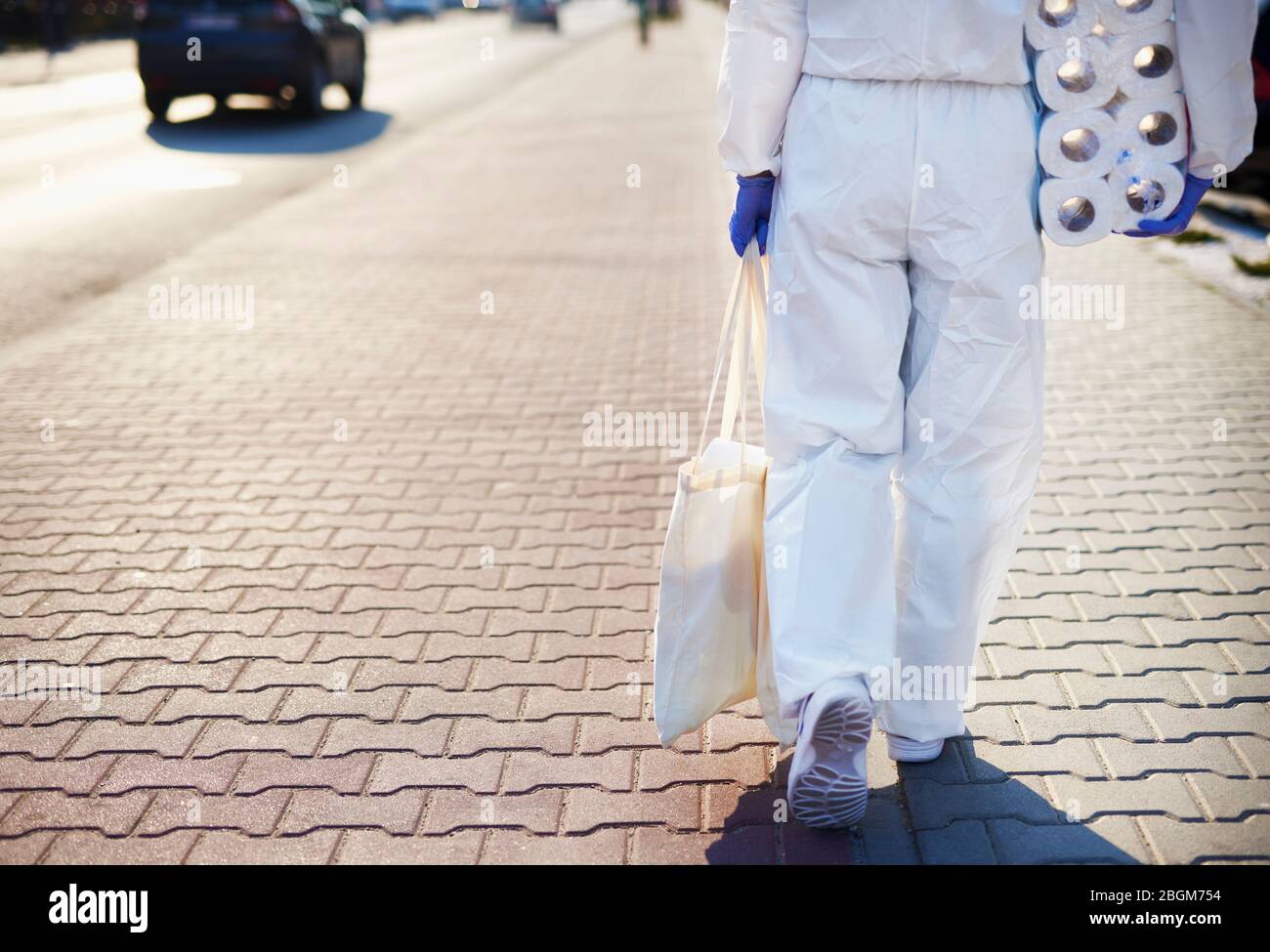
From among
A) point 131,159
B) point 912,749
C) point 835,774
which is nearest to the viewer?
point 835,774

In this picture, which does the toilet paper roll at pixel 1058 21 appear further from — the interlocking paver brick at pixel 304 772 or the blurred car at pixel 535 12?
the blurred car at pixel 535 12

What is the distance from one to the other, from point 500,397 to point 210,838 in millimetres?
3353

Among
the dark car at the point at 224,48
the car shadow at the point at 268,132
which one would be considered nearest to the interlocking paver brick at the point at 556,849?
the car shadow at the point at 268,132

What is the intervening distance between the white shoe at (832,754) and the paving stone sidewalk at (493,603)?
10cm

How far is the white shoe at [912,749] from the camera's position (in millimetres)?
2959

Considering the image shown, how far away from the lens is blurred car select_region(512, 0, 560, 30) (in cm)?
4569

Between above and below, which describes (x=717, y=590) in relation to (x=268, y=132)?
below

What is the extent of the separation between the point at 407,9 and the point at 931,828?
5717cm

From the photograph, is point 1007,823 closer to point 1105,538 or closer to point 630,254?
point 1105,538

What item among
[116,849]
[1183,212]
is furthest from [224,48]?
[1183,212]

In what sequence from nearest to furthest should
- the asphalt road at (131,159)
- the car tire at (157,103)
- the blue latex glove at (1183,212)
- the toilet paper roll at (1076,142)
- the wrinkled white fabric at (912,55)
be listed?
the wrinkled white fabric at (912,55) → the toilet paper roll at (1076,142) → the blue latex glove at (1183,212) → the asphalt road at (131,159) → the car tire at (157,103)

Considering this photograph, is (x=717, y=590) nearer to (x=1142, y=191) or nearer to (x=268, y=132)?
(x=1142, y=191)

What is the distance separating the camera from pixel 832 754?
8.57ft
